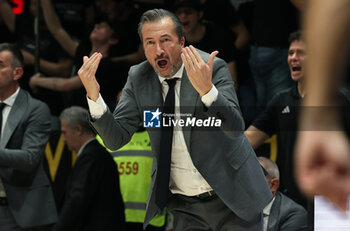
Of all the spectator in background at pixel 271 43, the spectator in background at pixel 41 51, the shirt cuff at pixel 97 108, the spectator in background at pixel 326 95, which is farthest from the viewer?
the spectator in background at pixel 41 51

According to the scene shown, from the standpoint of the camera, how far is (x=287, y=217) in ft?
12.7

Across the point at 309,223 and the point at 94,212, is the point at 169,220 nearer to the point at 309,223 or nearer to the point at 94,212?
the point at 94,212

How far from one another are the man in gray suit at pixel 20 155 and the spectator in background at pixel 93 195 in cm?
20

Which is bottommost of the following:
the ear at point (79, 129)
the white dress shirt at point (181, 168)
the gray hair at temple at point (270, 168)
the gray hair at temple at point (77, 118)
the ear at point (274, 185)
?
the ear at point (274, 185)

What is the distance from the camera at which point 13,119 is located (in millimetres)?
4762

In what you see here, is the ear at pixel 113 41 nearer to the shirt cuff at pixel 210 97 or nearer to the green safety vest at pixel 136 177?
the green safety vest at pixel 136 177

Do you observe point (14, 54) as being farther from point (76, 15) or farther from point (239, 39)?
point (239, 39)

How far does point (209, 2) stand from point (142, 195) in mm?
1821

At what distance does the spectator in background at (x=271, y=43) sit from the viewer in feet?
16.9

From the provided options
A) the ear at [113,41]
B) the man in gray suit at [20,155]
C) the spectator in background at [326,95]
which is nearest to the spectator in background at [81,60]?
the ear at [113,41]

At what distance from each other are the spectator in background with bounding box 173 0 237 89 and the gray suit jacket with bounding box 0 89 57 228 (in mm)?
1332

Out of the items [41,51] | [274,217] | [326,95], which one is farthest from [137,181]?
[326,95]

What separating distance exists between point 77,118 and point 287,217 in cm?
212

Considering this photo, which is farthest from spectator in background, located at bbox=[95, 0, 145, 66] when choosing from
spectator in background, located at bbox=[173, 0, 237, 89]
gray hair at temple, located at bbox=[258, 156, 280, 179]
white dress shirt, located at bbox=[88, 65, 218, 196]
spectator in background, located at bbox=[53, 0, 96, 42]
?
white dress shirt, located at bbox=[88, 65, 218, 196]
